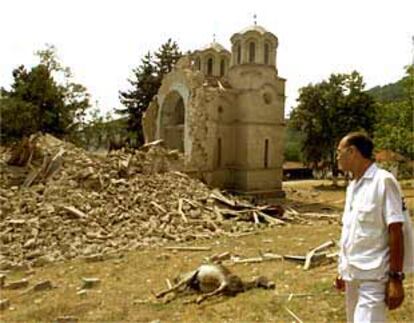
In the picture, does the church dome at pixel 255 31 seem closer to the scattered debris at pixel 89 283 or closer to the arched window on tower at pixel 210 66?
the arched window on tower at pixel 210 66

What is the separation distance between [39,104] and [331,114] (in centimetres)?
2188

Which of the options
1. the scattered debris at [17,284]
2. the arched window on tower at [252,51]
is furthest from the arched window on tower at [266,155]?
the scattered debris at [17,284]

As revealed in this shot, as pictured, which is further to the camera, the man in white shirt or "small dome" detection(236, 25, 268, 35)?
"small dome" detection(236, 25, 268, 35)

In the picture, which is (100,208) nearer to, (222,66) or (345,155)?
(345,155)

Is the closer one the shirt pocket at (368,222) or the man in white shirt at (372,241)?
the man in white shirt at (372,241)

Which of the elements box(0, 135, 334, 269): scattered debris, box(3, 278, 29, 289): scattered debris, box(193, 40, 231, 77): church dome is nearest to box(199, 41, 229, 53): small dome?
box(193, 40, 231, 77): church dome

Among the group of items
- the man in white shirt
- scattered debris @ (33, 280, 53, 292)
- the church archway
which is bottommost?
Answer: scattered debris @ (33, 280, 53, 292)

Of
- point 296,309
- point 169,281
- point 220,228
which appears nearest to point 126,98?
point 220,228

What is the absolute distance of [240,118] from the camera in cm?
3086

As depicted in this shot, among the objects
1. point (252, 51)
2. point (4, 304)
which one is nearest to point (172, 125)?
point (252, 51)

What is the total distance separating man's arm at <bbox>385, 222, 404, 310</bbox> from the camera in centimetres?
367

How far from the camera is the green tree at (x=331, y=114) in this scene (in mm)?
38781

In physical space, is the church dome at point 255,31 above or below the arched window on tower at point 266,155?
above

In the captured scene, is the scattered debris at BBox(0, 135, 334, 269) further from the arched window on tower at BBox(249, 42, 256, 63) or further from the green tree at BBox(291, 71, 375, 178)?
the green tree at BBox(291, 71, 375, 178)
